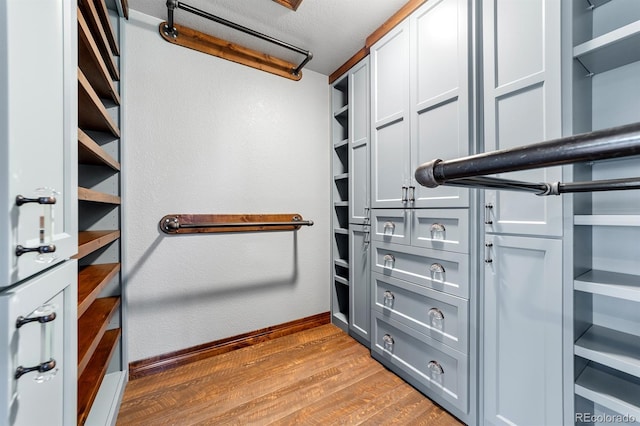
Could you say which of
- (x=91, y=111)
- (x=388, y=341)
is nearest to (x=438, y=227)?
(x=388, y=341)

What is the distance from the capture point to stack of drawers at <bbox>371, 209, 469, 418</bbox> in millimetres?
1229

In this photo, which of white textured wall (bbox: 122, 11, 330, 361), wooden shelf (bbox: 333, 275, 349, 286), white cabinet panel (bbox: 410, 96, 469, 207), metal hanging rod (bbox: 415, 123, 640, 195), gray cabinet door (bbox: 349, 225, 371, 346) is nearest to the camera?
metal hanging rod (bbox: 415, 123, 640, 195)

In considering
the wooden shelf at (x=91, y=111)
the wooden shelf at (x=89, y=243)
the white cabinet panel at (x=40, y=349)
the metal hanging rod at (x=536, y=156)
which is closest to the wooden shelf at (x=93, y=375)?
the white cabinet panel at (x=40, y=349)

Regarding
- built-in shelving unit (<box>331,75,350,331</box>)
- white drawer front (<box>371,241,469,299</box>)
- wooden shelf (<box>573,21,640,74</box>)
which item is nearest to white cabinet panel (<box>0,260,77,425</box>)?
white drawer front (<box>371,241,469,299</box>)

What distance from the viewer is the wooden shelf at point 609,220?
768 mm

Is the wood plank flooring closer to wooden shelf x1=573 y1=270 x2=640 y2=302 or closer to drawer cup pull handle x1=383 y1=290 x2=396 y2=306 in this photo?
drawer cup pull handle x1=383 y1=290 x2=396 y2=306

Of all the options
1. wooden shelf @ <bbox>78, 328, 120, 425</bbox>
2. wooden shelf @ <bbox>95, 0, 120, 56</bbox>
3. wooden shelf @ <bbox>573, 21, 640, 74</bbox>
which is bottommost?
wooden shelf @ <bbox>78, 328, 120, 425</bbox>

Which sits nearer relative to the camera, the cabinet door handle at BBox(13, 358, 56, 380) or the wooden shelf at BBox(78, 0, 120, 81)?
the cabinet door handle at BBox(13, 358, 56, 380)

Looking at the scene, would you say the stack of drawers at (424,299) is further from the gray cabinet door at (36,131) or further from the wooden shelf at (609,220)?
the gray cabinet door at (36,131)

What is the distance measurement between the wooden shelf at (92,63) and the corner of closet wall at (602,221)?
1694mm

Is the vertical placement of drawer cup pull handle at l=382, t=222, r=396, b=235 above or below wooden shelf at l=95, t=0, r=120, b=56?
below

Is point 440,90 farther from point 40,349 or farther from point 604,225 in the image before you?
point 40,349

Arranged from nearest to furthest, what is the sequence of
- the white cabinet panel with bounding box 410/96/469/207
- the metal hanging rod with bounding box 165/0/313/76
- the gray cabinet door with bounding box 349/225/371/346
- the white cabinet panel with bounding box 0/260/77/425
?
1. the white cabinet panel with bounding box 0/260/77/425
2. the white cabinet panel with bounding box 410/96/469/207
3. the metal hanging rod with bounding box 165/0/313/76
4. the gray cabinet door with bounding box 349/225/371/346

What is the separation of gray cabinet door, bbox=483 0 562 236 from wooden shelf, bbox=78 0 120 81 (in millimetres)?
1609
